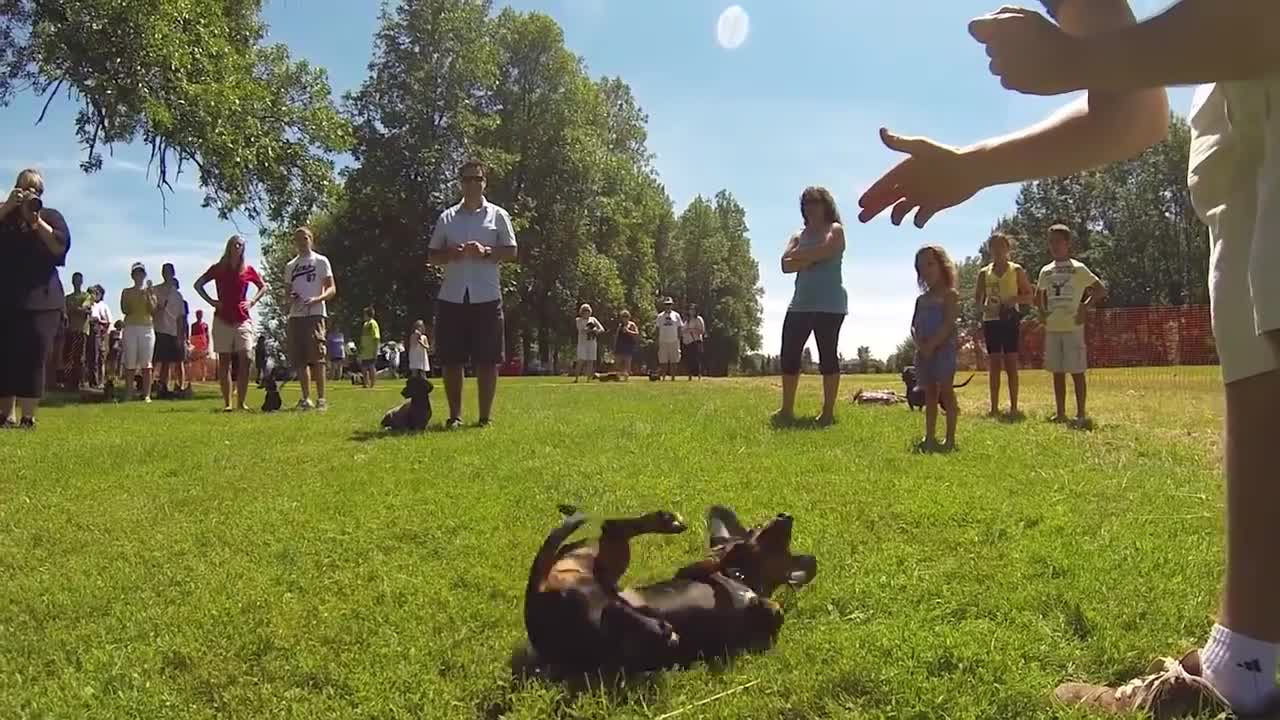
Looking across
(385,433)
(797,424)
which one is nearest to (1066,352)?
(797,424)

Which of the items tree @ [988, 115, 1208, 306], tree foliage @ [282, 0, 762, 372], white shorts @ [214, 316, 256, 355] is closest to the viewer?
white shorts @ [214, 316, 256, 355]

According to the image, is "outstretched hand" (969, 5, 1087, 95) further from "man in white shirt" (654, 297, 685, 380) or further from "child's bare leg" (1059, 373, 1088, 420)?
"man in white shirt" (654, 297, 685, 380)

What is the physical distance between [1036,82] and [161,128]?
1945cm

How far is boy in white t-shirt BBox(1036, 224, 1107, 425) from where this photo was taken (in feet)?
33.5

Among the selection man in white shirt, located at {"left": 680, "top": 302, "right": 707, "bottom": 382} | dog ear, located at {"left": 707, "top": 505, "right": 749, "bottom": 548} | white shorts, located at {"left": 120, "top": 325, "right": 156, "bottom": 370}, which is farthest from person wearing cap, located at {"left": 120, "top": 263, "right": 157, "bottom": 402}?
man in white shirt, located at {"left": 680, "top": 302, "right": 707, "bottom": 382}

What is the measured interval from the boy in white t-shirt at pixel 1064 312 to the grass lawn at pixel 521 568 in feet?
9.11

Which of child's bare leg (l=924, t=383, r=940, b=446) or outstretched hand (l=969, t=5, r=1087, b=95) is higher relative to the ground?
outstretched hand (l=969, t=5, r=1087, b=95)

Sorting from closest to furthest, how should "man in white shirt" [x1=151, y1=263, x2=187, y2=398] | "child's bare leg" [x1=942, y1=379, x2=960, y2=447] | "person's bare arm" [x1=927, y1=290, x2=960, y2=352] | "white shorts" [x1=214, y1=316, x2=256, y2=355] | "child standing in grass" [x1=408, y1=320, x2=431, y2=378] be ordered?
"child's bare leg" [x1=942, y1=379, x2=960, y2=447]
"person's bare arm" [x1=927, y1=290, x2=960, y2=352]
"white shorts" [x1=214, y1=316, x2=256, y2=355]
"man in white shirt" [x1=151, y1=263, x2=187, y2=398]
"child standing in grass" [x1=408, y1=320, x2=431, y2=378]

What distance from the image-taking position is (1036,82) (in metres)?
1.73

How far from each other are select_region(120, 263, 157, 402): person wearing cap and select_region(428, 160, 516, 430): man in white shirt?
8.05 meters

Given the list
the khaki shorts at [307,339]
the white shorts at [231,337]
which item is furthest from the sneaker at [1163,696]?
the white shorts at [231,337]

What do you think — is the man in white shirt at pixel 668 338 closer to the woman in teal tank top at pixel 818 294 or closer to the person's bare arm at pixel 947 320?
the woman in teal tank top at pixel 818 294

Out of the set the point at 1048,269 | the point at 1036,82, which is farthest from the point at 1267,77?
the point at 1048,269

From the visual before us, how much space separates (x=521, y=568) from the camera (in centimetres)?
386
